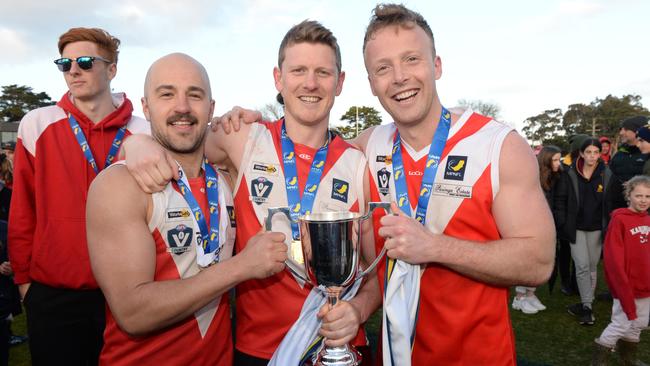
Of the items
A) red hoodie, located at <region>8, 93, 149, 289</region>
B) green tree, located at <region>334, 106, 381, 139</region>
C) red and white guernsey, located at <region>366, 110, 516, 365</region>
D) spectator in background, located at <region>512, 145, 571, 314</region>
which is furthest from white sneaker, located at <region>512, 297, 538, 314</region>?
green tree, located at <region>334, 106, 381, 139</region>

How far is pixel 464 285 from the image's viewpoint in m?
2.03

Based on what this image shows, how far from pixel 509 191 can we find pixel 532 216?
144 mm

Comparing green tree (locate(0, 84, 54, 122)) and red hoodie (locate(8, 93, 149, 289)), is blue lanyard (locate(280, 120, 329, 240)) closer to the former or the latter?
red hoodie (locate(8, 93, 149, 289))

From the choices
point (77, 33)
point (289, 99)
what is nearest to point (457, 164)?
point (289, 99)

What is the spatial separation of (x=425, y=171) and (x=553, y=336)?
4.27 m

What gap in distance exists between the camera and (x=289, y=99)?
7.72 ft

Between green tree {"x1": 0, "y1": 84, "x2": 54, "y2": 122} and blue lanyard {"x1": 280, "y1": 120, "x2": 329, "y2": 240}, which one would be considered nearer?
blue lanyard {"x1": 280, "y1": 120, "x2": 329, "y2": 240}

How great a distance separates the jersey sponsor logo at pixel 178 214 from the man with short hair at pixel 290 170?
32 centimetres

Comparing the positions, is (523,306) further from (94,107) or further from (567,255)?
(94,107)

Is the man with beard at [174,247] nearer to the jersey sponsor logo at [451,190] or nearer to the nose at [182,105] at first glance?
the nose at [182,105]

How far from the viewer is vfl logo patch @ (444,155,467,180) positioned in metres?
2.01

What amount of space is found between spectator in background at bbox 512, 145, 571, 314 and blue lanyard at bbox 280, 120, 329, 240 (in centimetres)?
469

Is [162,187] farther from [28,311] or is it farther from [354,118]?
[354,118]

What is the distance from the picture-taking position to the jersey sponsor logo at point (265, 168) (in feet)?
7.37
